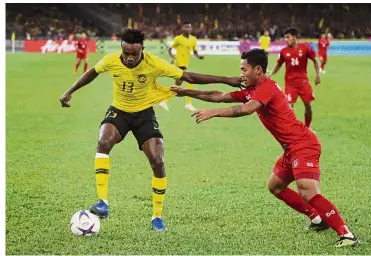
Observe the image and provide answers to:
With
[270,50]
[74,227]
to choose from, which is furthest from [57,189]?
[270,50]

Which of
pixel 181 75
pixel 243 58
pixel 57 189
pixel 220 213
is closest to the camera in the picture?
pixel 243 58

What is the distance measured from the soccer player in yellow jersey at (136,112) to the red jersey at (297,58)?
8.09m

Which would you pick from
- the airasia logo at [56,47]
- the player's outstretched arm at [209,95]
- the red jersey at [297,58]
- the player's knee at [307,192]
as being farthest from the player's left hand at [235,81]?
the airasia logo at [56,47]

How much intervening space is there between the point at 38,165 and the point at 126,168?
151 cm

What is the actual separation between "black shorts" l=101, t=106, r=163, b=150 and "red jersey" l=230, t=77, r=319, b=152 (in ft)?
3.59

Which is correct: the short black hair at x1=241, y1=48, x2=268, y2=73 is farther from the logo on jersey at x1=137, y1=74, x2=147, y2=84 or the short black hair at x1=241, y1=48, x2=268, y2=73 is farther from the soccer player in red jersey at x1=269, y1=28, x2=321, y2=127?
the soccer player in red jersey at x1=269, y1=28, x2=321, y2=127

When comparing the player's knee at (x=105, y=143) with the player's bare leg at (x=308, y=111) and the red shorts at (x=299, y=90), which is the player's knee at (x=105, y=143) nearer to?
the red shorts at (x=299, y=90)

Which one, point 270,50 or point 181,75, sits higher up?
point 181,75

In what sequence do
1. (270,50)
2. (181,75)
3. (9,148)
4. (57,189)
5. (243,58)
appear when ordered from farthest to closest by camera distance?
(270,50), (9,148), (57,189), (181,75), (243,58)

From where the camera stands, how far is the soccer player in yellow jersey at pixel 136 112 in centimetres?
756

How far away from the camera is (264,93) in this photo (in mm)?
6773

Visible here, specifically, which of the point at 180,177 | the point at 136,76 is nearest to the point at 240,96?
the point at 136,76

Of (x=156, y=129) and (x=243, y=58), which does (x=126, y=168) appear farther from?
(x=243, y=58)

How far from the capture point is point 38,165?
38.1 ft
